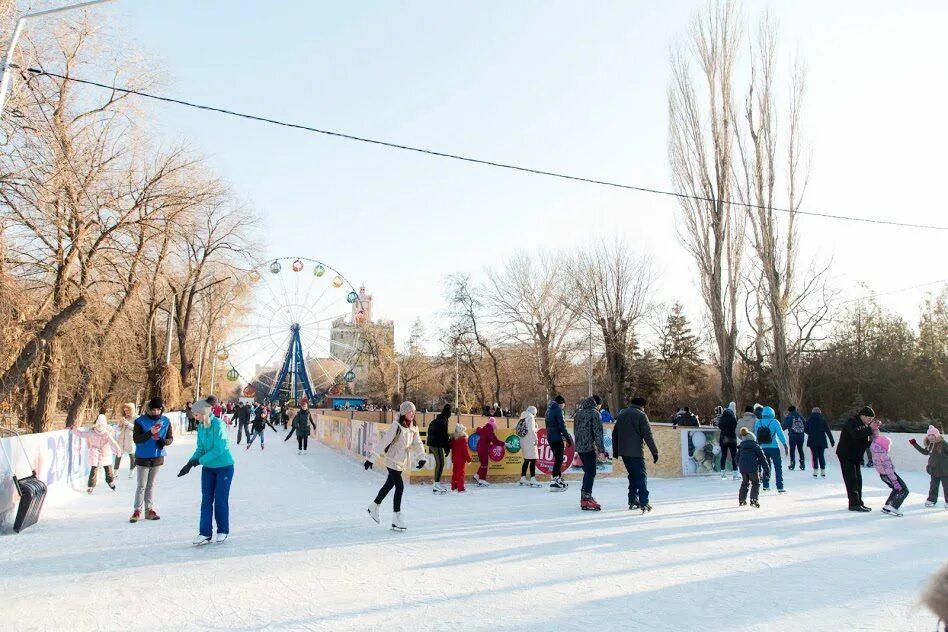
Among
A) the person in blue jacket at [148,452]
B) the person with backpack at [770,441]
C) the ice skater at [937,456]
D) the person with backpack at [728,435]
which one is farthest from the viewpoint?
the person with backpack at [728,435]

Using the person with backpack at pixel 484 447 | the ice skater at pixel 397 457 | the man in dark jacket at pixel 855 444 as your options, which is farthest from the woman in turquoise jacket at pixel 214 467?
the man in dark jacket at pixel 855 444

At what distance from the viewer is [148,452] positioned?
8.38m

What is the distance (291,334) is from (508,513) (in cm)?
3440

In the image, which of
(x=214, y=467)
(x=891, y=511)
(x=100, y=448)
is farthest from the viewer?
(x=100, y=448)

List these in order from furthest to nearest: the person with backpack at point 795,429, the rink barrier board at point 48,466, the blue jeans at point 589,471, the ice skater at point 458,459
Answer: the person with backpack at point 795,429, the ice skater at point 458,459, the blue jeans at point 589,471, the rink barrier board at point 48,466

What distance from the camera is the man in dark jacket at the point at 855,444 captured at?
9.28 meters

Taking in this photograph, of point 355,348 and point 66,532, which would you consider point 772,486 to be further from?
point 355,348

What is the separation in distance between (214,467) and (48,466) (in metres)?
5.32

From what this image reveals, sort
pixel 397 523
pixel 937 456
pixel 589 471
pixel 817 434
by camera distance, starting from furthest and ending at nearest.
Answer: pixel 817 434, pixel 937 456, pixel 589 471, pixel 397 523

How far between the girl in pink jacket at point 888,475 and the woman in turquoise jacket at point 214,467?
8.49 metres

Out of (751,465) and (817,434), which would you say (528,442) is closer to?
(751,465)

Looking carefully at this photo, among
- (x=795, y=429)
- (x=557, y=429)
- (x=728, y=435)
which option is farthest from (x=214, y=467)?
(x=795, y=429)

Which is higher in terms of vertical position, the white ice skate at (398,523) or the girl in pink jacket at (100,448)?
the girl in pink jacket at (100,448)

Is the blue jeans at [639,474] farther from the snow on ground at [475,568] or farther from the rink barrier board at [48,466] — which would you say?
the rink barrier board at [48,466]
